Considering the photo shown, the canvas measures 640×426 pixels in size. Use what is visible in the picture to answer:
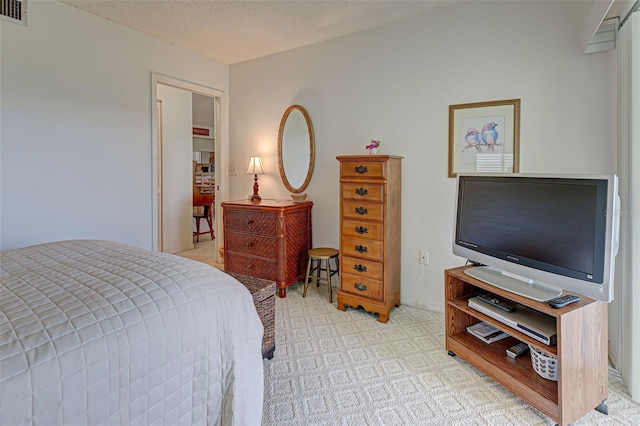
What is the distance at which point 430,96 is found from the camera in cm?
273

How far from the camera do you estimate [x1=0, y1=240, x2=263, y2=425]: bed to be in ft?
2.73

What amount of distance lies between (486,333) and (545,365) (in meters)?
0.40

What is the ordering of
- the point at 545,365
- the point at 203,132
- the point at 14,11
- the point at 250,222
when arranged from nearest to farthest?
the point at 545,365
the point at 14,11
the point at 250,222
the point at 203,132

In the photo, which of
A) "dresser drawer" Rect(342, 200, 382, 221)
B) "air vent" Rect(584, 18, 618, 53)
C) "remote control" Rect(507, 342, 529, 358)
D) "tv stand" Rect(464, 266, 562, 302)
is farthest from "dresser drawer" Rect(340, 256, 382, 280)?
"air vent" Rect(584, 18, 618, 53)

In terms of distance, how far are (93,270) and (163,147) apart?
12.2ft

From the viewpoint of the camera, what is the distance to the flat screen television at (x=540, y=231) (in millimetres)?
1438

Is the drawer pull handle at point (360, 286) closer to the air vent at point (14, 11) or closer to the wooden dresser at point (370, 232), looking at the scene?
the wooden dresser at point (370, 232)

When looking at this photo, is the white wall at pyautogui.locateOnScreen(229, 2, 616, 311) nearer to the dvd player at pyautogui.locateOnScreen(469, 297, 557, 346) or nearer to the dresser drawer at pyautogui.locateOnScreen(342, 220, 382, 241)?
the dresser drawer at pyautogui.locateOnScreen(342, 220, 382, 241)

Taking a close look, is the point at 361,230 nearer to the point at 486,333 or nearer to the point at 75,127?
the point at 486,333

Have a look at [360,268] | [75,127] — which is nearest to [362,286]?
[360,268]

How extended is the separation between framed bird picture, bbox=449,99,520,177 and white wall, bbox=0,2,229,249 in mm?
2853

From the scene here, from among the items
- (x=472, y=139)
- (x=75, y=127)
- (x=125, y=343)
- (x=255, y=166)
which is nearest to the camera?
(x=125, y=343)

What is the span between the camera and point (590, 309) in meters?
1.56

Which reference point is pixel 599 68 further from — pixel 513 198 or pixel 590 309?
pixel 590 309
